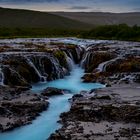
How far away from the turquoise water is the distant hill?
132m

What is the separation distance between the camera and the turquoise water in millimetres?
21820

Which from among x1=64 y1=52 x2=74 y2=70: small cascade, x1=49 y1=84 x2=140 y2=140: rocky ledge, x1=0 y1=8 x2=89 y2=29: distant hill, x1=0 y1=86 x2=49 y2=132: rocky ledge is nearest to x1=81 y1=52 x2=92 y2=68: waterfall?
x1=64 y1=52 x2=74 y2=70: small cascade

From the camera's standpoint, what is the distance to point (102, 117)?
24172 millimetres

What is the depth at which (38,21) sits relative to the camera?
598ft

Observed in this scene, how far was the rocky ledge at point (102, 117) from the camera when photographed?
21.4 metres

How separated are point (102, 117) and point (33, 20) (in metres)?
161

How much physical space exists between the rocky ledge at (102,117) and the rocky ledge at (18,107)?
1.78 m

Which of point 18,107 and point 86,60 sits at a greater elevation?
point 86,60

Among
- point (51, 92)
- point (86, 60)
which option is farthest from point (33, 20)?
point (51, 92)

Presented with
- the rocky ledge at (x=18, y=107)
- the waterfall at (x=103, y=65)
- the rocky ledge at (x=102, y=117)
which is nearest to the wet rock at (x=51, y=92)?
the rocky ledge at (x=18, y=107)

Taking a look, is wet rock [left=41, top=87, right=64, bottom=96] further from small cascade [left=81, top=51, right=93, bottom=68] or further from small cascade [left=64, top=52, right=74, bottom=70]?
small cascade [left=81, top=51, right=93, bottom=68]

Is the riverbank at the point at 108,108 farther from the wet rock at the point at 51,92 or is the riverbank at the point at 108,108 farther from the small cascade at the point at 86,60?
the small cascade at the point at 86,60

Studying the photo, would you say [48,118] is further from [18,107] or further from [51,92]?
[51,92]

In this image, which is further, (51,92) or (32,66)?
(32,66)
